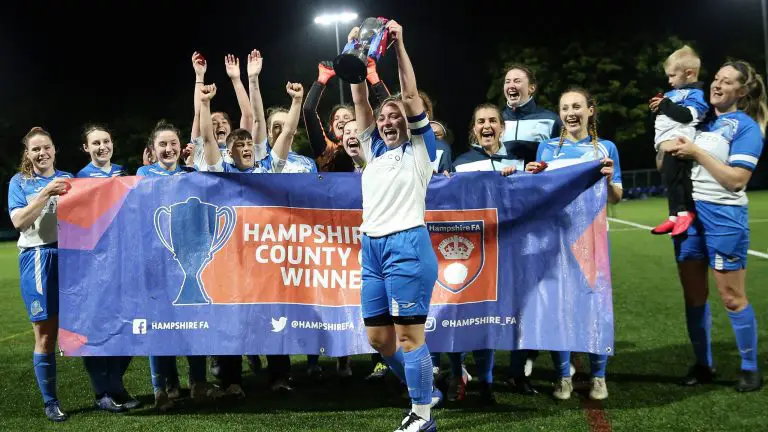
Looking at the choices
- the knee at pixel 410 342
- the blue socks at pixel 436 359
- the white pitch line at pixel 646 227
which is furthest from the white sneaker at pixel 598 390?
the white pitch line at pixel 646 227

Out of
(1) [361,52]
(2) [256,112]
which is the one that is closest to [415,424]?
(1) [361,52]

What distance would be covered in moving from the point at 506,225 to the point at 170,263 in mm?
2459

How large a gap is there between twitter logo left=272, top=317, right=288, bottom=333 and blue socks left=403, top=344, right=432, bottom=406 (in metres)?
1.18

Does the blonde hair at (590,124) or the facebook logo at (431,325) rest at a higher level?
the blonde hair at (590,124)

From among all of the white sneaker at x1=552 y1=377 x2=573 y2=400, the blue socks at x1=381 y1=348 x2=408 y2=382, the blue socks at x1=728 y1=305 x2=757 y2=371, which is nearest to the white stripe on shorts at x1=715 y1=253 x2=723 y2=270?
the blue socks at x1=728 y1=305 x2=757 y2=371

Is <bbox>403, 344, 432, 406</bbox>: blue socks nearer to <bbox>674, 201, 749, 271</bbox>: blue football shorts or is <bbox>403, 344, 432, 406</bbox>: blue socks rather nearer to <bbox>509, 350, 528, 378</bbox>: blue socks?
<bbox>509, 350, 528, 378</bbox>: blue socks

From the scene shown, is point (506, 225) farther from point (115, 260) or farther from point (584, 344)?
point (115, 260)

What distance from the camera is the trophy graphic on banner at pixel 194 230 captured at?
5.77 metres

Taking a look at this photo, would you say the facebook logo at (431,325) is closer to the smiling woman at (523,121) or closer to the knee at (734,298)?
the smiling woman at (523,121)

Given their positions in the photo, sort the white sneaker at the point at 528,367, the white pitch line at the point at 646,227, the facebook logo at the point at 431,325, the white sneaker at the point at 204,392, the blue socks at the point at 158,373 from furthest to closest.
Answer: the white pitch line at the point at 646,227, the white sneaker at the point at 528,367, the white sneaker at the point at 204,392, the blue socks at the point at 158,373, the facebook logo at the point at 431,325

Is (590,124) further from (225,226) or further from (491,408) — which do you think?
(225,226)

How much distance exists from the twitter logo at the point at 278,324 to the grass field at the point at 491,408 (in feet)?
1.95

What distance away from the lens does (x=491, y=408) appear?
559 cm

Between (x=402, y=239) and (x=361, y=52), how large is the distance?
44.7 inches
